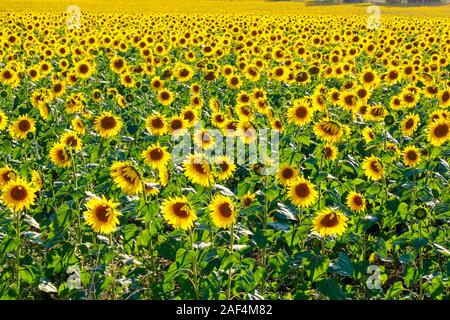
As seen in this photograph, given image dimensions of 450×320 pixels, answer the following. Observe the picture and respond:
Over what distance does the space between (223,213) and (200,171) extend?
0.64 m

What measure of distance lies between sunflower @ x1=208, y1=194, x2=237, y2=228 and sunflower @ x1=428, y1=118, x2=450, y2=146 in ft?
10.6

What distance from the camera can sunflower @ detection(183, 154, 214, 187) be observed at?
17.3 ft

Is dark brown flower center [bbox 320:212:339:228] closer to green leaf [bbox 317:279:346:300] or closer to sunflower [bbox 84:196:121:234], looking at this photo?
green leaf [bbox 317:279:346:300]

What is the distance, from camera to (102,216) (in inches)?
192

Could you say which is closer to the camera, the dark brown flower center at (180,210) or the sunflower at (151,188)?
the dark brown flower center at (180,210)

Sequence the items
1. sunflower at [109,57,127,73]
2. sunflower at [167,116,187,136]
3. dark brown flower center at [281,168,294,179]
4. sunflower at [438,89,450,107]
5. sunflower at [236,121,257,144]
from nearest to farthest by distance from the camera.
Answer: dark brown flower center at [281,168,294,179] < sunflower at [236,121,257,144] < sunflower at [167,116,187,136] < sunflower at [438,89,450,107] < sunflower at [109,57,127,73]

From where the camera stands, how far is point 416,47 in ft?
54.2

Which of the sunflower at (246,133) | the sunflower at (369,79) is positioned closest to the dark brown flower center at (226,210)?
the sunflower at (246,133)

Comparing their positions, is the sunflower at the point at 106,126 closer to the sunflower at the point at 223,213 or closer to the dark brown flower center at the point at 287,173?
the dark brown flower center at the point at 287,173

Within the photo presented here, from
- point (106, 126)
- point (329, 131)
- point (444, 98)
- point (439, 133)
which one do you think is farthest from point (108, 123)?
point (444, 98)

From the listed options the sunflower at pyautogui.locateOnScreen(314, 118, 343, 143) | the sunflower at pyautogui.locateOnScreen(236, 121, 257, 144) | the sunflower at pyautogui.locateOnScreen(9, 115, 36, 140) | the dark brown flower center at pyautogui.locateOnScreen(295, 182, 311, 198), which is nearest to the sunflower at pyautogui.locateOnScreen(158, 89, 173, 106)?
the sunflower at pyautogui.locateOnScreen(9, 115, 36, 140)

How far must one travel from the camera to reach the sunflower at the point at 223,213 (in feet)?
15.6

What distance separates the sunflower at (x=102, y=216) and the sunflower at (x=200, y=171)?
0.81m
